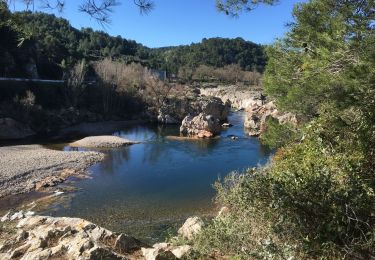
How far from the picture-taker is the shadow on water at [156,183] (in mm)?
16734

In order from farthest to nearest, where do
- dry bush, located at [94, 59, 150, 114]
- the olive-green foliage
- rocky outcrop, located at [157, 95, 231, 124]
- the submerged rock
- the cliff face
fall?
the olive-green foliage < dry bush, located at [94, 59, 150, 114] < the cliff face < rocky outcrop, located at [157, 95, 231, 124] < the submerged rock

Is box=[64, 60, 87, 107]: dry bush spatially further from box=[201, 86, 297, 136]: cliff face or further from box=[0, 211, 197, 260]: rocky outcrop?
box=[0, 211, 197, 260]: rocky outcrop

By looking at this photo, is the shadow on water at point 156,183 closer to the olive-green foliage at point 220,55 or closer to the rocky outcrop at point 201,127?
the rocky outcrop at point 201,127

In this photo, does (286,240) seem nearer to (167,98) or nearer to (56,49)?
(167,98)

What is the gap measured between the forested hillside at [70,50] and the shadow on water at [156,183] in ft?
21.3

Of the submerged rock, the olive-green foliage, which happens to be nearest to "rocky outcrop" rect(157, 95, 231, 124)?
the submerged rock

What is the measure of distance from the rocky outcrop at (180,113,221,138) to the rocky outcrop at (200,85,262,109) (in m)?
22.4

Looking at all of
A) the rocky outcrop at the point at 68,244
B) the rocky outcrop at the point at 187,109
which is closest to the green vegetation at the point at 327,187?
the rocky outcrop at the point at 68,244

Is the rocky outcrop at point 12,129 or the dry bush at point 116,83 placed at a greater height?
the dry bush at point 116,83

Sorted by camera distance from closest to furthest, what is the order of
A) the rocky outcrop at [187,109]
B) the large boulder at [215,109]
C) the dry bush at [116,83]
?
1. the large boulder at [215,109]
2. the rocky outcrop at [187,109]
3. the dry bush at [116,83]

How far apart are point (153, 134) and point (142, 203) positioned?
22612 mm

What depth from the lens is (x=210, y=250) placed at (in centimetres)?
580

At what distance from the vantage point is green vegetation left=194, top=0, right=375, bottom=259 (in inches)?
194

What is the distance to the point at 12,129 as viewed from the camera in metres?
37.0
